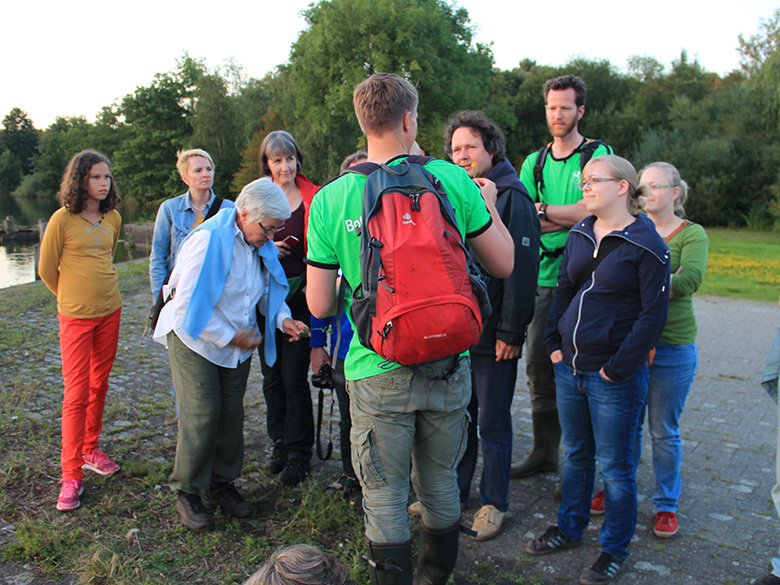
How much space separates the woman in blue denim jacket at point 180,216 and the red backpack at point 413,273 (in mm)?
2545

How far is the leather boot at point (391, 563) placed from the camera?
240cm

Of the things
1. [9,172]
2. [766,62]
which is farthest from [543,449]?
[9,172]

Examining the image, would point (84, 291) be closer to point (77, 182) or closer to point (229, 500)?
point (77, 182)

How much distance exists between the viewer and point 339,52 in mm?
38531

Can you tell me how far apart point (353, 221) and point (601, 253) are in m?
1.48

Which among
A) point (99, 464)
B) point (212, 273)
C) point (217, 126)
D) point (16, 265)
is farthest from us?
point (217, 126)

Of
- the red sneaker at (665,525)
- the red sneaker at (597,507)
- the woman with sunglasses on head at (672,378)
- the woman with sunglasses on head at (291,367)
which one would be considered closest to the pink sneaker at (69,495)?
the woman with sunglasses on head at (291,367)

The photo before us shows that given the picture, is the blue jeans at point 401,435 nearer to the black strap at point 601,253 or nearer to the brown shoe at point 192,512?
the black strap at point 601,253

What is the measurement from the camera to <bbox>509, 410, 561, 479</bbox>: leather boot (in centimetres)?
430

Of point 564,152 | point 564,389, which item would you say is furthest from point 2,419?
point 564,152

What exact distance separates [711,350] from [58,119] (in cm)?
10520

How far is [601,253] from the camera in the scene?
3125 mm

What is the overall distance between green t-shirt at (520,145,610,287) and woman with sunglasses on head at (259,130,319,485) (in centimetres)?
170

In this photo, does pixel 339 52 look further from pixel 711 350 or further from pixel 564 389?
pixel 564 389
